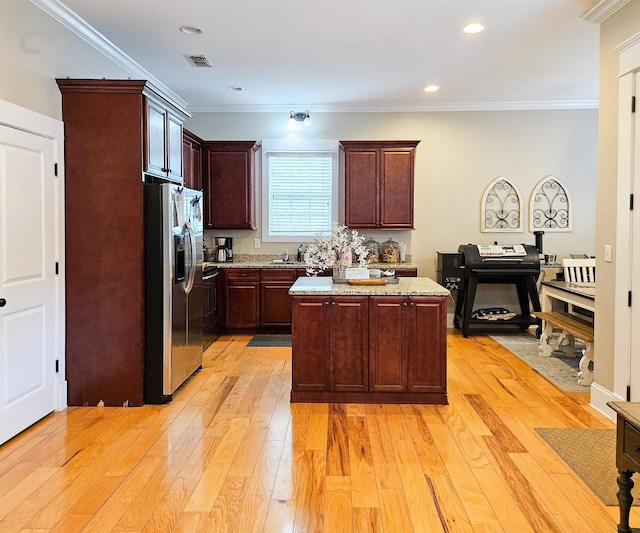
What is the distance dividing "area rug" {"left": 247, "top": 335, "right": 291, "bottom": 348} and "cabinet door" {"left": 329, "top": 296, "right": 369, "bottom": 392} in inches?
82.3

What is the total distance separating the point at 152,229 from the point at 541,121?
5308 millimetres

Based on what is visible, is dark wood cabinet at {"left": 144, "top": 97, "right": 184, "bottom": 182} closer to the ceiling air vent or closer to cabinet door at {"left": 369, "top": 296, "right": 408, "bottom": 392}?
the ceiling air vent

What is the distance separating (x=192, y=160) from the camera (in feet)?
19.9

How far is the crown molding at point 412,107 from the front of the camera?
6617 mm

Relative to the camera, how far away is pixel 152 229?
3828 millimetres

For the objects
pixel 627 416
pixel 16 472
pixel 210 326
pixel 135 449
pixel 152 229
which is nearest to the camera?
pixel 627 416

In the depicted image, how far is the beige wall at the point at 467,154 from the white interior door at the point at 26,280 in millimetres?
3646

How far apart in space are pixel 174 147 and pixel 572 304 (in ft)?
13.6

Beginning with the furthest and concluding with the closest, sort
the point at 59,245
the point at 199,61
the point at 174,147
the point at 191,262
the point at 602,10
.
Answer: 1. the point at 199,61
2. the point at 174,147
3. the point at 191,262
4. the point at 59,245
5. the point at 602,10

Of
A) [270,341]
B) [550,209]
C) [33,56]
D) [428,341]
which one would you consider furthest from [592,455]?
[550,209]

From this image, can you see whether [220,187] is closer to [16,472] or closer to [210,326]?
[210,326]

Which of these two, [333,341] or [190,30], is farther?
[190,30]

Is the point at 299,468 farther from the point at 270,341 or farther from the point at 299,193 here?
the point at 299,193

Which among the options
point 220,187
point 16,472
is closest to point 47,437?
point 16,472
